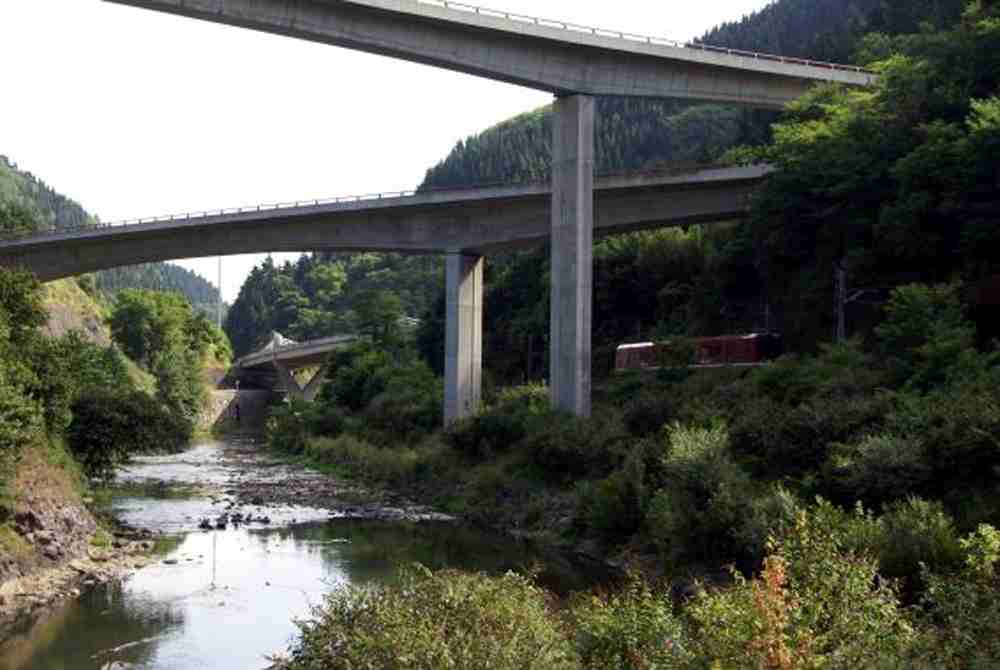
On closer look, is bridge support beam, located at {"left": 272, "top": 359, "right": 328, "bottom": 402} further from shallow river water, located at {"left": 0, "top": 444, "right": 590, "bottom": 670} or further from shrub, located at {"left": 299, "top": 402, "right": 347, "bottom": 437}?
shallow river water, located at {"left": 0, "top": 444, "right": 590, "bottom": 670}

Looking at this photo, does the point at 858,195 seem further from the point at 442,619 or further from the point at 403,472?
the point at 442,619

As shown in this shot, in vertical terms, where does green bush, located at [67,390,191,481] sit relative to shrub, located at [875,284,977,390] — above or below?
below

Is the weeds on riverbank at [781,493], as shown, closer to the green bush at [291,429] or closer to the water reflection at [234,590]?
the water reflection at [234,590]

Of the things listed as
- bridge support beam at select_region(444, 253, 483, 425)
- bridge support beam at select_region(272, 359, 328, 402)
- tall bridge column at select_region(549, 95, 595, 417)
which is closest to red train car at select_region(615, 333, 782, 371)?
tall bridge column at select_region(549, 95, 595, 417)

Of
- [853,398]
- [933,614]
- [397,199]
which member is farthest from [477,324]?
[933,614]

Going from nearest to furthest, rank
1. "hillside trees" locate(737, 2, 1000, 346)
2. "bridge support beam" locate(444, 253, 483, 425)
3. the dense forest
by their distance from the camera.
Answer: "hillside trees" locate(737, 2, 1000, 346), the dense forest, "bridge support beam" locate(444, 253, 483, 425)

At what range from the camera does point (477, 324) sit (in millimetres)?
59438

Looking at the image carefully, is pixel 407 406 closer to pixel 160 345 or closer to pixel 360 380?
pixel 360 380

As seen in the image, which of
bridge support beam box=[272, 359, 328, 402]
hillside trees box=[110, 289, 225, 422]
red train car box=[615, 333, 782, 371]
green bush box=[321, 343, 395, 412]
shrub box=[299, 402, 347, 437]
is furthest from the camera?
bridge support beam box=[272, 359, 328, 402]

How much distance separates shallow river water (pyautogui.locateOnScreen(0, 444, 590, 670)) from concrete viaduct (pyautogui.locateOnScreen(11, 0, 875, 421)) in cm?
1175

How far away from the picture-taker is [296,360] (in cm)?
12812

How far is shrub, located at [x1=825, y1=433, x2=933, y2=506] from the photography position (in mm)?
26812

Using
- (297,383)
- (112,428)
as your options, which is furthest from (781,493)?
(297,383)

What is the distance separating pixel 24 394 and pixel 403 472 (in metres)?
25.2
